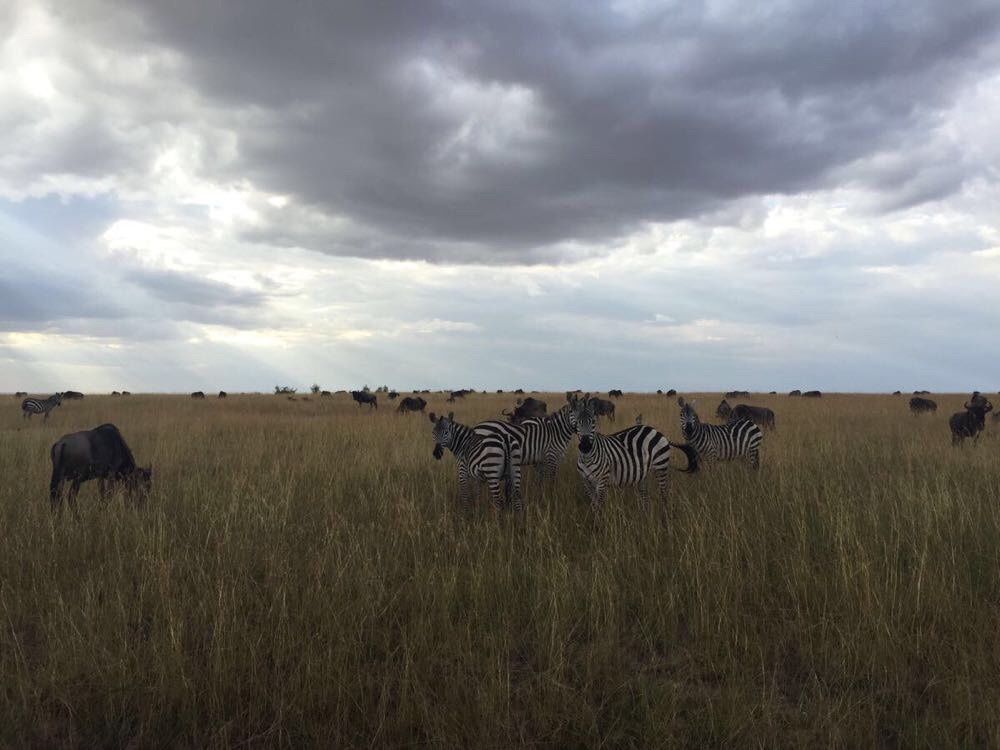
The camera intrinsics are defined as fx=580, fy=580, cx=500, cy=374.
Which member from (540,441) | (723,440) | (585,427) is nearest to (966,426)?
(723,440)

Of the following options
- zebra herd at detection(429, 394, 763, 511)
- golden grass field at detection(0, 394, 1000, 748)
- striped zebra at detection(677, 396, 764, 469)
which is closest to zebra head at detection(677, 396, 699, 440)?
striped zebra at detection(677, 396, 764, 469)

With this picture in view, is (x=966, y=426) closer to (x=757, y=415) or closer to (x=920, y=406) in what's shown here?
(x=757, y=415)

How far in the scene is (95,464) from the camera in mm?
9758

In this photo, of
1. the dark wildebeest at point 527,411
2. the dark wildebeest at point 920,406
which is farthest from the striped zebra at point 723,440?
the dark wildebeest at point 920,406

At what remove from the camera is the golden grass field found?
153 inches

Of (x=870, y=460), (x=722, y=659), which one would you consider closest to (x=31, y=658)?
(x=722, y=659)

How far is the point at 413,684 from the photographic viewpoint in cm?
419

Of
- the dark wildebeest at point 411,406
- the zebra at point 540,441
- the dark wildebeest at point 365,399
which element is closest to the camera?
the zebra at point 540,441

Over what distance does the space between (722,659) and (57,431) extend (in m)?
23.1

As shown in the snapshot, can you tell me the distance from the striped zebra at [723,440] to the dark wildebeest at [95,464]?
10617mm

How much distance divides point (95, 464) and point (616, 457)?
28.4 feet

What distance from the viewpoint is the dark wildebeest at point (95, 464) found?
9.53 meters

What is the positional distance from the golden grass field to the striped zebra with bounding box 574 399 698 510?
1.50 feet

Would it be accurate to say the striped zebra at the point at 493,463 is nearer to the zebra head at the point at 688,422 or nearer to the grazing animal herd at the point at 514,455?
the grazing animal herd at the point at 514,455
